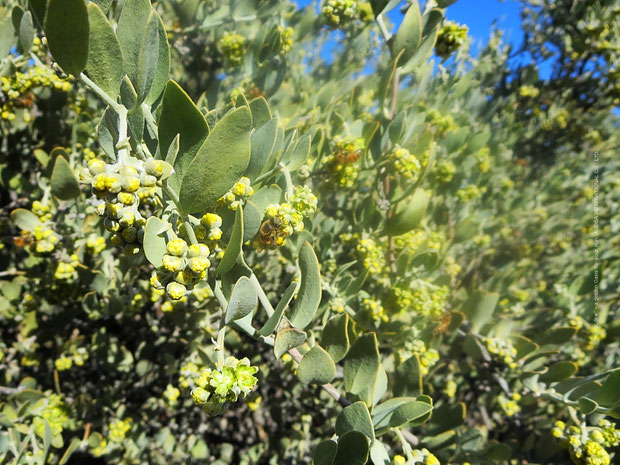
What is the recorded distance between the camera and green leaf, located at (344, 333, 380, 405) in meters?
1.23

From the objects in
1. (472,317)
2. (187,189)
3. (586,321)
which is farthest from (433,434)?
(187,189)

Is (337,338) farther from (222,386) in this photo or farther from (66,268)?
(66,268)

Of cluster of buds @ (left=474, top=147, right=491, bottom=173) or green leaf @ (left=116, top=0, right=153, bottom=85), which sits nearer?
green leaf @ (left=116, top=0, right=153, bottom=85)


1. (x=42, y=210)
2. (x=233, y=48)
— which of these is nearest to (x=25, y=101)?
(x=42, y=210)

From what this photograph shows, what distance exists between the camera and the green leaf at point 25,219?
1830 mm

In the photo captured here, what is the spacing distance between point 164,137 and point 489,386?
2643 millimetres

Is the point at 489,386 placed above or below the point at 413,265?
below

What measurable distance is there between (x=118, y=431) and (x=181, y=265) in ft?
5.73

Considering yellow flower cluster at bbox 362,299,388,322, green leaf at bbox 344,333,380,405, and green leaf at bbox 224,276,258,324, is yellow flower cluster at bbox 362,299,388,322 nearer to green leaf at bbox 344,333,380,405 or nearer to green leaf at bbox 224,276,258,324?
green leaf at bbox 344,333,380,405

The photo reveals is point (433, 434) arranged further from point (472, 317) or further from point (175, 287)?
point (175, 287)

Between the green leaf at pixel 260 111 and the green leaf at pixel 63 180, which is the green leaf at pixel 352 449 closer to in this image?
the green leaf at pixel 260 111

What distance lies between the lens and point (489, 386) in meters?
2.67

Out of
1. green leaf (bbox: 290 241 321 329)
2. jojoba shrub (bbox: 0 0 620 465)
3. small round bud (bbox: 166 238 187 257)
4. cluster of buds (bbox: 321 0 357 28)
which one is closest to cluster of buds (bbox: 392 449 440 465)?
jojoba shrub (bbox: 0 0 620 465)

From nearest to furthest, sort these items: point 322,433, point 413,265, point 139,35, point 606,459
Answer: point 139,35
point 606,459
point 413,265
point 322,433
